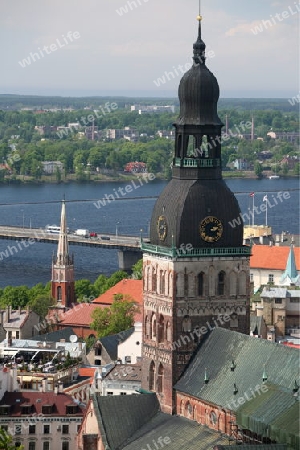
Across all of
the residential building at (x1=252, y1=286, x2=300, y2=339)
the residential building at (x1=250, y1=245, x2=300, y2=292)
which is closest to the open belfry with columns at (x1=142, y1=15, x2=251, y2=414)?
the residential building at (x1=252, y1=286, x2=300, y2=339)

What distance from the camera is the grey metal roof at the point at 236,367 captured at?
47.1 m

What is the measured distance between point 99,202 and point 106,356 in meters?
119

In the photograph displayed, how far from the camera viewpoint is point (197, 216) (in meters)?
51.1

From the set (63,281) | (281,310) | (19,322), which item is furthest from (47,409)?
(63,281)

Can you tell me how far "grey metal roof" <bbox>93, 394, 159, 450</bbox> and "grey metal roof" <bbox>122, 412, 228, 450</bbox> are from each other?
24 centimetres

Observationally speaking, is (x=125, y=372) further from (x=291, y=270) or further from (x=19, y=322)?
(x=291, y=270)

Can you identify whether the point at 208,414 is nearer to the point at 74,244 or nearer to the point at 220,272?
the point at 220,272

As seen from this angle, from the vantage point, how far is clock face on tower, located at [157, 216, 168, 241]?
51.5 metres

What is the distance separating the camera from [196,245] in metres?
51.1

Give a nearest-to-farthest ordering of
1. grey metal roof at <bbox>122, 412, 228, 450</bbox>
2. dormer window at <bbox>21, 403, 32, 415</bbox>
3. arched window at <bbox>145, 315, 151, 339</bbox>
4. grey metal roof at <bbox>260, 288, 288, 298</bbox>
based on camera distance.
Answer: grey metal roof at <bbox>122, 412, 228, 450</bbox>
arched window at <bbox>145, 315, 151, 339</bbox>
dormer window at <bbox>21, 403, 32, 415</bbox>
grey metal roof at <bbox>260, 288, 288, 298</bbox>

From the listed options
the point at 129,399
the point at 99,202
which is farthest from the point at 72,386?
the point at 99,202

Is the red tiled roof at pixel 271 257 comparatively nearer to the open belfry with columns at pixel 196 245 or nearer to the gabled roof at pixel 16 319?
the gabled roof at pixel 16 319

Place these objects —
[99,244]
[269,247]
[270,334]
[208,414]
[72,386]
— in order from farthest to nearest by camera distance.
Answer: [99,244] → [269,247] → [270,334] → [72,386] → [208,414]

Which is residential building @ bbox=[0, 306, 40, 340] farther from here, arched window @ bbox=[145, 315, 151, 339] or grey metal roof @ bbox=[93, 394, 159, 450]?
grey metal roof @ bbox=[93, 394, 159, 450]
